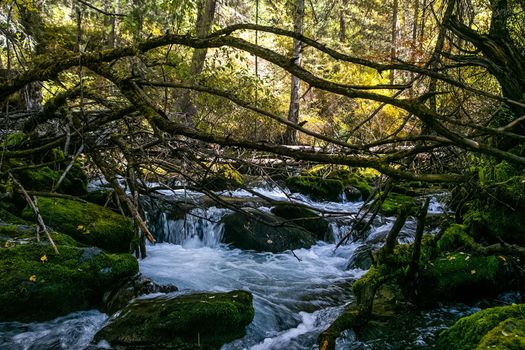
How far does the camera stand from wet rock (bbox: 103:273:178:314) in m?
4.89

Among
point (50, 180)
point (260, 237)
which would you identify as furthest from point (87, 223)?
point (260, 237)

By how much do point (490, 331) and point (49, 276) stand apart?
4203 millimetres

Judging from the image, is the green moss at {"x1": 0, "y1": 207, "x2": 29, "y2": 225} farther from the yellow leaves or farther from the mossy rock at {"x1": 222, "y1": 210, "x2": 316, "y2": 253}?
the mossy rock at {"x1": 222, "y1": 210, "x2": 316, "y2": 253}

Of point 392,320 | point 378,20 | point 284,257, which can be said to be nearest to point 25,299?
point 392,320

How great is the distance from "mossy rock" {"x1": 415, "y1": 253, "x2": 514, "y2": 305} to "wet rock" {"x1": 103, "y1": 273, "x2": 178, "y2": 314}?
10.5ft

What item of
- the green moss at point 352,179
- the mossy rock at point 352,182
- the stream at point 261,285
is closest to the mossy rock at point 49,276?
the stream at point 261,285

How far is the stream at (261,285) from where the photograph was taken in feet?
14.6

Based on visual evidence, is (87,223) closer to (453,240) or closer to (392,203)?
(453,240)

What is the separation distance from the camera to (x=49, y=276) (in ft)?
14.9

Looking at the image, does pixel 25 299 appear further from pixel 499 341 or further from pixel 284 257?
pixel 284 257

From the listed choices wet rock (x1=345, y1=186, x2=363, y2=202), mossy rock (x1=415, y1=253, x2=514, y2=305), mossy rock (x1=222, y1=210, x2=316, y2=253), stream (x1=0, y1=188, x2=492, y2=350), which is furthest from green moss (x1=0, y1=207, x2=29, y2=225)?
wet rock (x1=345, y1=186, x2=363, y2=202)

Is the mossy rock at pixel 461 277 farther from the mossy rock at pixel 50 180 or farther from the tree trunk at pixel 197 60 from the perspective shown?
the mossy rock at pixel 50 180

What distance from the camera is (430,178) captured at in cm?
207

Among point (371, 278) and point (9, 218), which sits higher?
point (9, 218)
